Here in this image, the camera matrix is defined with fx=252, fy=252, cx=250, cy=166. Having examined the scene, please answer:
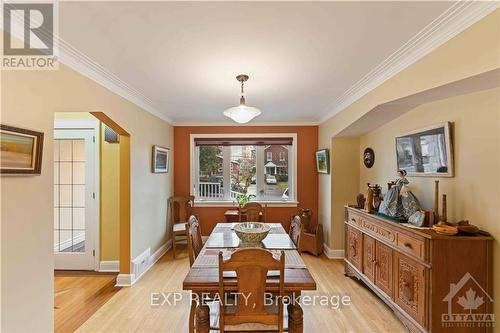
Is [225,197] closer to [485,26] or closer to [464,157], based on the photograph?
[464,157]

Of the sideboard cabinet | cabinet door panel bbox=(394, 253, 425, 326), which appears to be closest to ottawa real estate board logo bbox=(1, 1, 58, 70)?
the sideboard cabinet

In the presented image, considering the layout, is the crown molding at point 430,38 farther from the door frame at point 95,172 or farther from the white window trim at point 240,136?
the door frame at point 95,172

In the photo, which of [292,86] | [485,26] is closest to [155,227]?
[292,86]

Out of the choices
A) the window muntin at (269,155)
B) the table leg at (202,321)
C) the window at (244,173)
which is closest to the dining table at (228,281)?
the table leg at (202,321)

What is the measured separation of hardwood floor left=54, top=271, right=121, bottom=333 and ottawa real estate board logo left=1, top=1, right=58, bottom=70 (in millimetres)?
2354

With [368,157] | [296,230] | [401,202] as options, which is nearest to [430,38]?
[401,202]

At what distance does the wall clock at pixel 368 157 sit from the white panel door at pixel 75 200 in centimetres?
407

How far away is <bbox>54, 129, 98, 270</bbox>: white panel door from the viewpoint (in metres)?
3.63

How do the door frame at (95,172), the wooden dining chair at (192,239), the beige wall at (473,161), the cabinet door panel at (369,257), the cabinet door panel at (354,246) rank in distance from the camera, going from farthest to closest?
the door frame at (95,172)
the cabinet door panel at (354,246)
the cabinet door panel at (369,257)
the wooden dining chair at (192,239)
the beige wall at (473,161)

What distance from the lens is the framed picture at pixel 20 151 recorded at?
5.12 feet

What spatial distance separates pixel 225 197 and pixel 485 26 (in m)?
4.47

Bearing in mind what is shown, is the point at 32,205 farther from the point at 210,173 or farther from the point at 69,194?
the point at 210,173

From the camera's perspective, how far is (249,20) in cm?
165

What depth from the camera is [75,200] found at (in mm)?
3707
